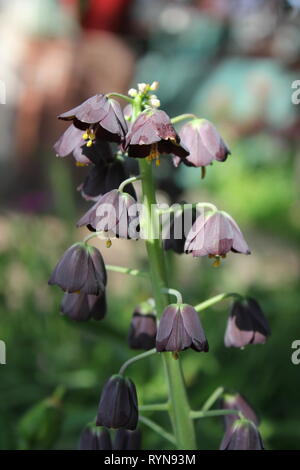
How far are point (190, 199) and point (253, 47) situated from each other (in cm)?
160

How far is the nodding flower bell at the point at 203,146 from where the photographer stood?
4.38 ft

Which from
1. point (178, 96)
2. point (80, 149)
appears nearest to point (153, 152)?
point (80, 149)

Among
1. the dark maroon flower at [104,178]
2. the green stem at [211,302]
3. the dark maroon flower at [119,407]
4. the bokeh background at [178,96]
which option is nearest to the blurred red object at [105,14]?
the bokeh background at [178,96]

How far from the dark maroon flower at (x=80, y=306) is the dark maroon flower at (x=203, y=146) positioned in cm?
33

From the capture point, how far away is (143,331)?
1511 millimetres

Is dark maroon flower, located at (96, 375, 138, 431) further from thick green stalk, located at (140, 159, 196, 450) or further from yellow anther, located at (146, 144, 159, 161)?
yellow anther, located at (146, 144, 159, 161)

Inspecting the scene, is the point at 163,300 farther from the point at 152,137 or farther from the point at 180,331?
the point at 152,137

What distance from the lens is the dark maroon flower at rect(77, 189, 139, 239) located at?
4.09 feet

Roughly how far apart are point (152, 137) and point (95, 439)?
2.08ft

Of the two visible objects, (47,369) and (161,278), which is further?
(47,369)

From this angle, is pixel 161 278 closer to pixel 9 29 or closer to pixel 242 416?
pixel 242 416

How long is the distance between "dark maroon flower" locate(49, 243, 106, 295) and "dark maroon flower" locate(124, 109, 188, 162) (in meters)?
0.21

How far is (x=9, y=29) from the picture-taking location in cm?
618

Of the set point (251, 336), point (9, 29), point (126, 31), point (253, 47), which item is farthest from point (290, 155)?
point (251, 336)
